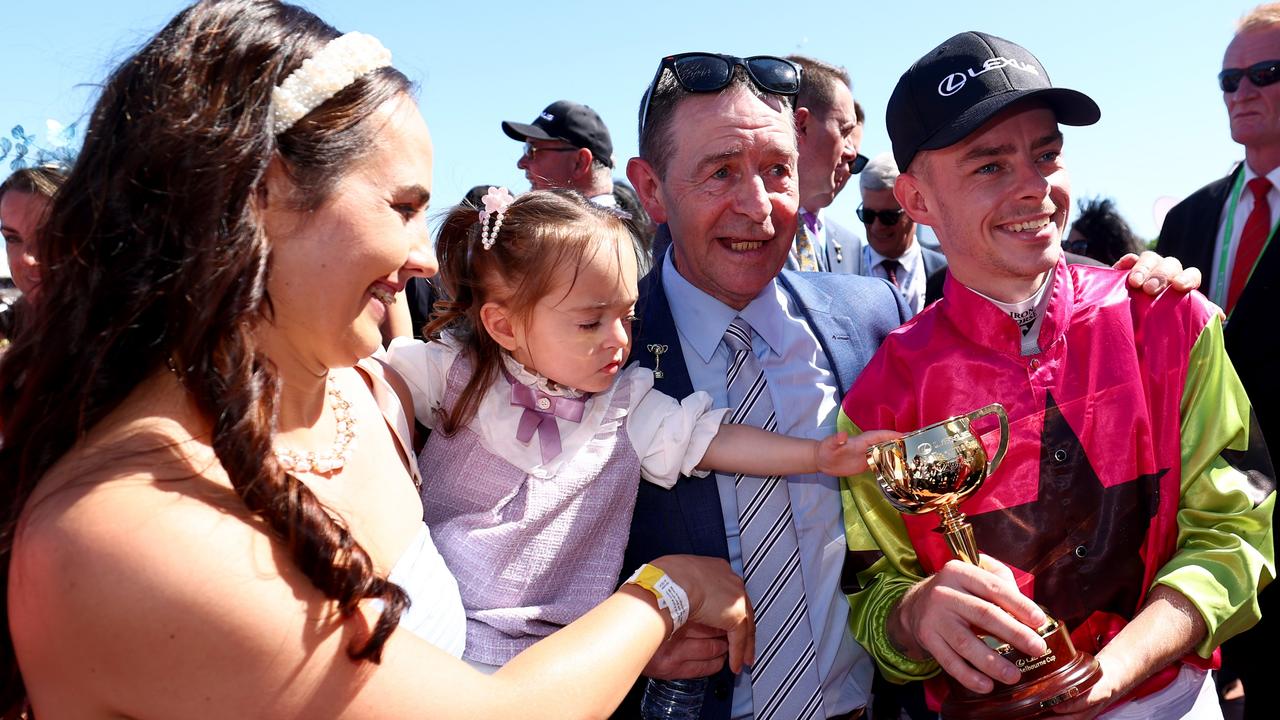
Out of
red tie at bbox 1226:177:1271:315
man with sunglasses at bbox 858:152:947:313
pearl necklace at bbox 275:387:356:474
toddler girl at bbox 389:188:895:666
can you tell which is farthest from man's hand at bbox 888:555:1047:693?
man with sunglasses at bbox 858:152:947:313

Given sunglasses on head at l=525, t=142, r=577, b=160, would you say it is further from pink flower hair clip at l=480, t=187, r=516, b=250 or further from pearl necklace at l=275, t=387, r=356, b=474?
pearl necklace at l=275, t=387, r=356, b=474

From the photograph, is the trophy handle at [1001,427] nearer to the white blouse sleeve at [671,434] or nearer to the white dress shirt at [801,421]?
the white dress shirt at [801,421]

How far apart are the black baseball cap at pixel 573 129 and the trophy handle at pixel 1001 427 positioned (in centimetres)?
539

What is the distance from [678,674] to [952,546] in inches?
30.3

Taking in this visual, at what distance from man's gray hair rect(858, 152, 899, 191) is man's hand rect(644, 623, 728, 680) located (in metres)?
5.74

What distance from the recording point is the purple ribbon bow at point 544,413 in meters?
2.62

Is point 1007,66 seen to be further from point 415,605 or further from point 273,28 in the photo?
point 415,605

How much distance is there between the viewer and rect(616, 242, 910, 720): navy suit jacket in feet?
8.84

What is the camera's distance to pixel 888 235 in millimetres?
7520

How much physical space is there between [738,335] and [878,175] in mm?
5124

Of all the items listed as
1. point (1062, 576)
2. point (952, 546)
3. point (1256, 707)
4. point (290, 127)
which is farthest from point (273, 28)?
point (1256, 707)

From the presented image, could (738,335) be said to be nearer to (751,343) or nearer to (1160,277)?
(751,343)

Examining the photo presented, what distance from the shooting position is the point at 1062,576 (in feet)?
7.82

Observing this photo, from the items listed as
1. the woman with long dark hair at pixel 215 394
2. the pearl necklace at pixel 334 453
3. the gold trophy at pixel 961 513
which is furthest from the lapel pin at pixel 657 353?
the woman with long dark hair at pixel 215 394
